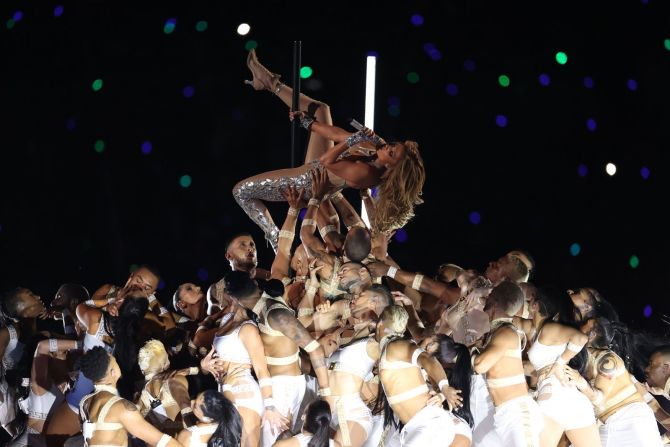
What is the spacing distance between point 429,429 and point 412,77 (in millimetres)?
3825

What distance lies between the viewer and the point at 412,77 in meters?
7.53

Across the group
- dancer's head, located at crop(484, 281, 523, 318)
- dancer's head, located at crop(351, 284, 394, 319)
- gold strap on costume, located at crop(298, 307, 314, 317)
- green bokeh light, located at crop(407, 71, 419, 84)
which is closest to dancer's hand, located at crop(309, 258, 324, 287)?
gold strap on costume, located at crop(298, 307, 314, 317)

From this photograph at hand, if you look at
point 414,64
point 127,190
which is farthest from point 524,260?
point 127,190

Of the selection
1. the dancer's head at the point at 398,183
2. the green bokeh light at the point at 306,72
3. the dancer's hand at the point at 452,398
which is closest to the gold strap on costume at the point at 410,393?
the dancer's hand at the point at 452,398

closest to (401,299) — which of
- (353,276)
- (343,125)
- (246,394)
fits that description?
(353,276)

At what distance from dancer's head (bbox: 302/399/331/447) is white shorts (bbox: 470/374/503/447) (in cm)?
99

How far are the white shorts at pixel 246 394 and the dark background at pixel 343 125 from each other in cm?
282

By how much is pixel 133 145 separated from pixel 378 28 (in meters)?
2.22

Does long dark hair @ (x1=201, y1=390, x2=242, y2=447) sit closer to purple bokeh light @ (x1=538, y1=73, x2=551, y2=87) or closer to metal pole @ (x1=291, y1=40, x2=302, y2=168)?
metal pole @ (x1=291, y1=40, x2=302, y2=168)

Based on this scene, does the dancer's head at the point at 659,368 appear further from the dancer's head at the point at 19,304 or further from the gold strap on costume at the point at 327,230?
the dancer's head at the point at 19,304

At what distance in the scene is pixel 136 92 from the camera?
7.27m

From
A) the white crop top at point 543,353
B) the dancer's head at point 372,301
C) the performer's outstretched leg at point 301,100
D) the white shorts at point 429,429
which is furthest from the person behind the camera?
the performer's outstretched leg at point 301,100

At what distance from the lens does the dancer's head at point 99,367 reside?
13.5ft

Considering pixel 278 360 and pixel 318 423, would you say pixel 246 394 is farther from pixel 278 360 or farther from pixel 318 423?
pixel 318 423
